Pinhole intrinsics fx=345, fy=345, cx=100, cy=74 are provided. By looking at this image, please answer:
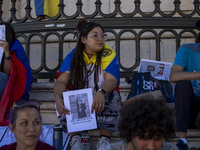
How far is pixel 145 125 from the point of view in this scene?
194 cm

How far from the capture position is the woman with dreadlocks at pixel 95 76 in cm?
319

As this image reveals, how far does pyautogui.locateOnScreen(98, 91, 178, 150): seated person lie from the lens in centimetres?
193

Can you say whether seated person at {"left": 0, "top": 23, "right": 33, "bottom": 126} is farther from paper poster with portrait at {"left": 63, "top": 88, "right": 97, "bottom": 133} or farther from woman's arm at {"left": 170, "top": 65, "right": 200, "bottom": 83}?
woman's arm at {"left": 170, "top": 65, "right": 200, "bottom": 83}

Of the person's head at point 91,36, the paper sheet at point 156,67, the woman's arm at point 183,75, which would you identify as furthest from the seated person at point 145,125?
the paper sheet at point 156,67

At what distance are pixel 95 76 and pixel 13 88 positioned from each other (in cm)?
99

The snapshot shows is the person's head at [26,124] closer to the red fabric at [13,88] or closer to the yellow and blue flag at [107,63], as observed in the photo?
the yellow and blue flag at [107,63]

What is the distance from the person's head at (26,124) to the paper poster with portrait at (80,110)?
2.13ft

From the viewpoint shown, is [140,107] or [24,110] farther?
[24,110]

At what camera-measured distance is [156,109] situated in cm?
200

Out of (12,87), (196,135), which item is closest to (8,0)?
(12,87)

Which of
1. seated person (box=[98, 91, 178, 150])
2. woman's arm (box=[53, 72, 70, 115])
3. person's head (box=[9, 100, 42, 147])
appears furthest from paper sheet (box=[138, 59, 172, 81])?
seated person (box=[98, 91, 178, 150])

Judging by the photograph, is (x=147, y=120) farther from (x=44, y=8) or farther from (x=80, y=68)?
(x=44, y=8)

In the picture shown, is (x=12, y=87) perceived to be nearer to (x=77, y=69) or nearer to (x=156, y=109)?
(x=77, y=69)

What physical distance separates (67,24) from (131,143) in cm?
266
